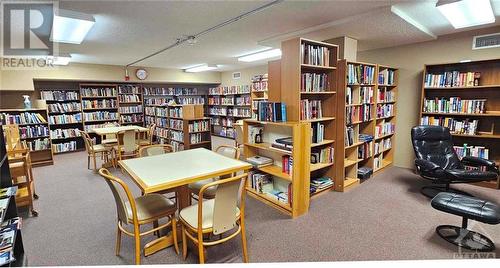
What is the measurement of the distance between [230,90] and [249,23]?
5029 millimetres

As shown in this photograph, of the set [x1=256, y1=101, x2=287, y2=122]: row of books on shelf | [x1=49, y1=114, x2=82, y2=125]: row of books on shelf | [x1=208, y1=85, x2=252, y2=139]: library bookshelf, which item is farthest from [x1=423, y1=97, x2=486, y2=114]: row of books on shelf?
[x1=49, y1=114, x2=82, y2=125]: row of books on shelf

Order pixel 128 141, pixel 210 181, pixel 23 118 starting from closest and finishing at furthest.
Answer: pixel 210 181 → pixel 128 141 → pixel 23 118

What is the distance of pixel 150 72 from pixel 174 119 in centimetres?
251

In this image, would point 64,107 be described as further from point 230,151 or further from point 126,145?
point 230,151

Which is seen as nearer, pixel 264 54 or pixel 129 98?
pixel 264 54

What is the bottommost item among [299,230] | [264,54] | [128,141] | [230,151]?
[299,230]

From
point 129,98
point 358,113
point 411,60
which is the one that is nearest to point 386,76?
point 411,60

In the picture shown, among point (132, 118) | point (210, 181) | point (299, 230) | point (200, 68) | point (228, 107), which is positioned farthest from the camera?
point (228, 107)

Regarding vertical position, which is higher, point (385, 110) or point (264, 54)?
point (264, 54)

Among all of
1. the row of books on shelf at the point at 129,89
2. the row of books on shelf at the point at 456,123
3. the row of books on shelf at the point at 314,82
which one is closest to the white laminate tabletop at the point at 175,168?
the row of books on shelf at the point at 314,82

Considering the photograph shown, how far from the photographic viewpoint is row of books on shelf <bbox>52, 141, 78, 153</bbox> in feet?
21.3

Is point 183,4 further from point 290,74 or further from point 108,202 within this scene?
point 108,202

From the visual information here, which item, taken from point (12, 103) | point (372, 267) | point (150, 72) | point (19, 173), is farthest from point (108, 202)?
point (150, 72)

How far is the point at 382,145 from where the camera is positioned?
4.62m
